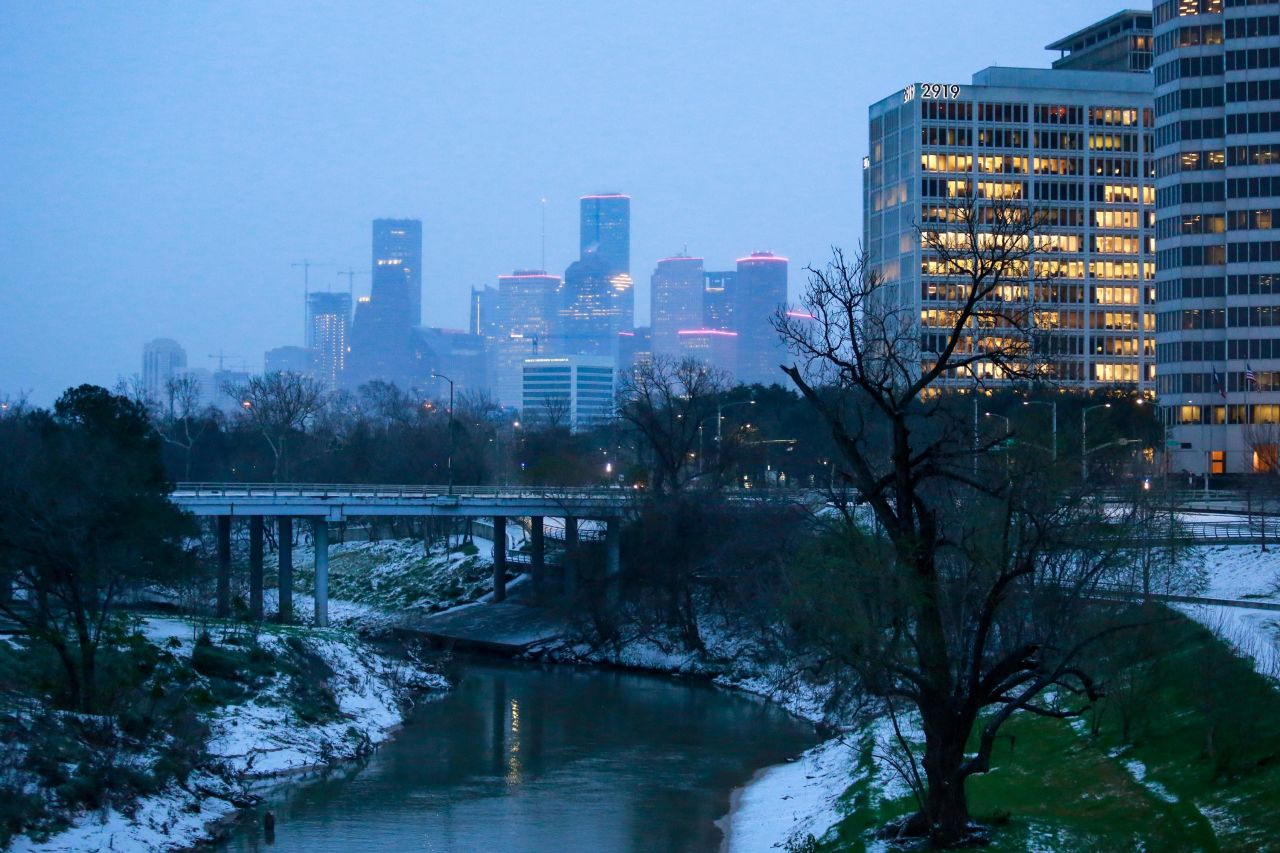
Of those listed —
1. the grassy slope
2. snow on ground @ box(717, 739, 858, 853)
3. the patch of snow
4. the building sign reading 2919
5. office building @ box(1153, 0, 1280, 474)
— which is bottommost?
snow on ground @ box(717, 739, 858, 853)

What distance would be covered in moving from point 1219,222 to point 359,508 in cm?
8103

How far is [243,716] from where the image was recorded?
4722 cm

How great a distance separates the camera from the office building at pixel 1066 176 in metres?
158

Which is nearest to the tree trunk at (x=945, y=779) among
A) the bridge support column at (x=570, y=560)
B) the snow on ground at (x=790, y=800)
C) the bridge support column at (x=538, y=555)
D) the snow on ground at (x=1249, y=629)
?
the snow on ground at (x=790, y=800)

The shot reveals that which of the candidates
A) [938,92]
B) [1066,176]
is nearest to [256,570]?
[938,92]

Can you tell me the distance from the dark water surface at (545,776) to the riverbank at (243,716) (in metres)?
1.37

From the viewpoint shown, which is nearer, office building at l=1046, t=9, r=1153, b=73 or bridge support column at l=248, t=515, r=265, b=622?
bridge support column at l=248, t=515, r=265, b=622

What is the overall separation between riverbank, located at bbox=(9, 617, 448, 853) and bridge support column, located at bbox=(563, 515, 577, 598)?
16.7m

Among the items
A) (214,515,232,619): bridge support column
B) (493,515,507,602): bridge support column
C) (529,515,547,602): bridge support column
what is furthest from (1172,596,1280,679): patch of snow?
(493,515,507,602): bridge support column

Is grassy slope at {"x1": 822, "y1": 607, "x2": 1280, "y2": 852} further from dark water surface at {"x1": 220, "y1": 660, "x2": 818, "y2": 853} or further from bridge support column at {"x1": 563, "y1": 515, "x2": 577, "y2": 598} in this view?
bridge support column at {"x1": 563, "y1": 515, "x2": 577, "y2": 598}

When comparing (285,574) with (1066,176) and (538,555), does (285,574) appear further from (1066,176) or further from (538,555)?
(1066,176)

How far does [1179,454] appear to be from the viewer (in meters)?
122

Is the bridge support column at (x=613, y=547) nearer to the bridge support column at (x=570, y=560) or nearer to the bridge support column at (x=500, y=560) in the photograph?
the bridge support column at (x=570, y=560)

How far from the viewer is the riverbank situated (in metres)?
35.4
